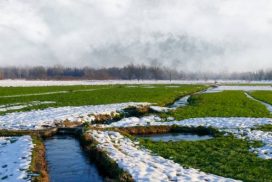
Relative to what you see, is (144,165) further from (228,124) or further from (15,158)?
(228,124)

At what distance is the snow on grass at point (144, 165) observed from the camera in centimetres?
1638

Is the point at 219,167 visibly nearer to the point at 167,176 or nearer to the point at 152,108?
the point at 167,176

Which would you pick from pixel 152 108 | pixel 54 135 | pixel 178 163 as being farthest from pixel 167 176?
pixel 152 108

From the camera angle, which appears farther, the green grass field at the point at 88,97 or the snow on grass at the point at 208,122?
the green grass field at the point at 88,97

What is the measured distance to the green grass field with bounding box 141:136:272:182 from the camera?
17.5m

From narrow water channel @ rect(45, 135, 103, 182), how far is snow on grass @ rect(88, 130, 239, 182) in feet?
4.36

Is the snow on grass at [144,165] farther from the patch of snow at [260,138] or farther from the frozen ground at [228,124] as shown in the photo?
the frozen ground at [228,124]

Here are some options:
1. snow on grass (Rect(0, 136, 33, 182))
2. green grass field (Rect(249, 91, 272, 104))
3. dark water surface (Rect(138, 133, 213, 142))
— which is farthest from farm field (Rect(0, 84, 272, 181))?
green grass field (Rect(249, 91, 272, 104))

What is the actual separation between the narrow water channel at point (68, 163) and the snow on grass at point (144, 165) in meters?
1.33

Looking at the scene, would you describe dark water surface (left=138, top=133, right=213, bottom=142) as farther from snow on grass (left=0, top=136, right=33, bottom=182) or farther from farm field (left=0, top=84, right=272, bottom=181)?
snow on grass (left=0, top=136, right=33, bottom=182)

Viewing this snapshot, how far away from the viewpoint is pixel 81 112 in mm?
39719

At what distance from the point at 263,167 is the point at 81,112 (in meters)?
24.7

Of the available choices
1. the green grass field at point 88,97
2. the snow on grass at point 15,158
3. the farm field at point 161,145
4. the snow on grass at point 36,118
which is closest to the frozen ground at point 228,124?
the farm field at point 161,145

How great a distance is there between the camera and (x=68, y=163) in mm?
20688
